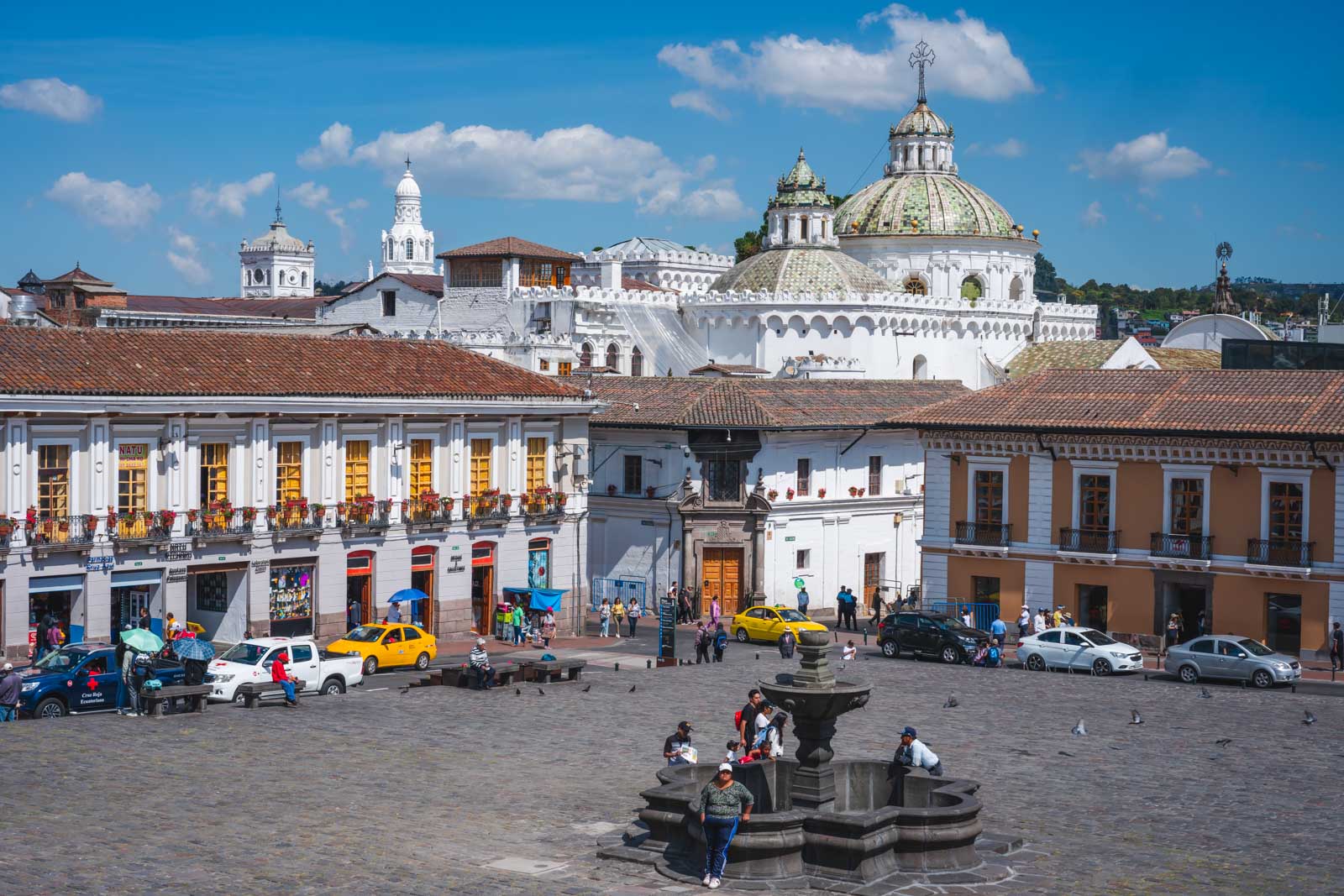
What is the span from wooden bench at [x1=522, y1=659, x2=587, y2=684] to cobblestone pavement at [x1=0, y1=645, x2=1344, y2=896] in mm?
822

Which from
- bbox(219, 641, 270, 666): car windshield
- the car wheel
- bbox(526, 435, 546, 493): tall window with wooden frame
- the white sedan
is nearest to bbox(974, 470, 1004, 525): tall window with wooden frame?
the white sedan

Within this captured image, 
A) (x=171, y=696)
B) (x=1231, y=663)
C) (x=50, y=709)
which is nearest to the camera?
(x=171, y=696)

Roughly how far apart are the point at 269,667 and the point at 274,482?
10.00 m

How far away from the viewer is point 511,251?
250ft

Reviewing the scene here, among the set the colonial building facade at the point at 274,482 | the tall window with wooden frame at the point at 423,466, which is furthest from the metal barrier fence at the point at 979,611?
the tall window with wooden frame at the point at 423,466

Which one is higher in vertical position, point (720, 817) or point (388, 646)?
point (720, 817)

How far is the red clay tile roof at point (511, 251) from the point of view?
7656cm

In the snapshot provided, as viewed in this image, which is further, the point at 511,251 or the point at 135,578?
the point at 511,251

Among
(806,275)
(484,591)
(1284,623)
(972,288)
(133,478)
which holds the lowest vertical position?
(1284,623)

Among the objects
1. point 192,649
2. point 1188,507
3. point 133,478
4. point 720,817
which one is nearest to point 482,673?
point 192,649

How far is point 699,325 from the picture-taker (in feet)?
268

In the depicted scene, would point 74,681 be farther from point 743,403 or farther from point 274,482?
point 743,403

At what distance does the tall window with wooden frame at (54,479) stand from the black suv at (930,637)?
20.0 m

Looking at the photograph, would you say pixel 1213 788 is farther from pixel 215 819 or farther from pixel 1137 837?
pixel 215 819
